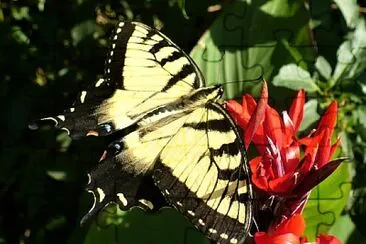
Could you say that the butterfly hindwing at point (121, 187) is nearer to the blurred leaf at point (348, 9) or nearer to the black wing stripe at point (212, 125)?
the black wing stripe at point (212, 125)

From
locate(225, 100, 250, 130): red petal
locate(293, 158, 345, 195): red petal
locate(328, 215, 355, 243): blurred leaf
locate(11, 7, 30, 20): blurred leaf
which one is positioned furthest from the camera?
locate(11, 7, 30, 20): blurred leaf

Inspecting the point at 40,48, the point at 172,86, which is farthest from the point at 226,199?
the point at 40,48

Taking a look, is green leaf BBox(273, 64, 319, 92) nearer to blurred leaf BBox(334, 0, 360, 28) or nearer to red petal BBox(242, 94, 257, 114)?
blurred leaf BBox(334, 0, 360, 28)

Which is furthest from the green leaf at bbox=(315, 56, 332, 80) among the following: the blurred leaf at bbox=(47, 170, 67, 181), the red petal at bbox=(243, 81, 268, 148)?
the blurred leaf at bbox=(47, 170, 67, 181)

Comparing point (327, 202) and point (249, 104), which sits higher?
point (249, 104)

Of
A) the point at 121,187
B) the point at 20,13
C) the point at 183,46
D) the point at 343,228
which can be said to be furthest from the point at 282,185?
the point at 20,13

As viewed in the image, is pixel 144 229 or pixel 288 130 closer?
pixel 288 130

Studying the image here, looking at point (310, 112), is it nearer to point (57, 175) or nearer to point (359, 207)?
point (359, 207)
